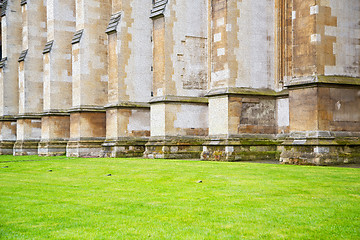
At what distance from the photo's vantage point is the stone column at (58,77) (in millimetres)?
27188

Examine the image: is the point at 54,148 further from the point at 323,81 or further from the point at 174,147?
Answer: the point at 323,81

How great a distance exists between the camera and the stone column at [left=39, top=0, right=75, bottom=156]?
89.2 ft

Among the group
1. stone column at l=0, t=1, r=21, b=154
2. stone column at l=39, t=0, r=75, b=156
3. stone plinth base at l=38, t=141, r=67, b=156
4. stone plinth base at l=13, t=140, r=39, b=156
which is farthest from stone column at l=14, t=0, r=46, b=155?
stone plinth base at l=38, t=141, r=67, b=156

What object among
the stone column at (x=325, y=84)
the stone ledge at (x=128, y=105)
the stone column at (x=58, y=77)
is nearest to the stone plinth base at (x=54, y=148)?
the stone column at (x=58, y=77)

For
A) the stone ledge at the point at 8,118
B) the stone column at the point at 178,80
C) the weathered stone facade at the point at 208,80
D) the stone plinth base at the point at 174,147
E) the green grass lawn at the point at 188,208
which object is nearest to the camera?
the green grass lawn at the point at 188,208

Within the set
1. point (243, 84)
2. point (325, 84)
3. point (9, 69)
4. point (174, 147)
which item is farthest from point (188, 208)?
point (9, 69)

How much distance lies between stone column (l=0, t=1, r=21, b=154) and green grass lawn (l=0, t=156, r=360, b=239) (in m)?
25.1

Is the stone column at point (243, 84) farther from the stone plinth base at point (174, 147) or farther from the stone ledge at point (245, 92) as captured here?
the stone plinth base at point (174, 147)

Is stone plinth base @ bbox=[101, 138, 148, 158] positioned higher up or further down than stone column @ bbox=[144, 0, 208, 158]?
further down

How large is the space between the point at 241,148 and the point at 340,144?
360 cm

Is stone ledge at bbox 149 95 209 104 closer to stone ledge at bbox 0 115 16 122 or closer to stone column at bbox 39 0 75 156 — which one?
stone column at bbox 39 0 75 156

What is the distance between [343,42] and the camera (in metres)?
14.1

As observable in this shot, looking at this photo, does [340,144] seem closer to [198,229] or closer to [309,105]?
[309,105]

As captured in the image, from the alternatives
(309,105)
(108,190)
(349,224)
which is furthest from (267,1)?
(349,224)
